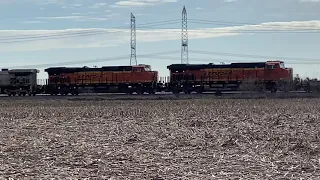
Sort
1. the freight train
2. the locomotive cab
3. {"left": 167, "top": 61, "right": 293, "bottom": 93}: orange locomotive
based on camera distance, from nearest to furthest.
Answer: the locomotive cab, {"left": 167, "top": 61, "right": 293, "bottom": 93}: orange locomotive, the freight train

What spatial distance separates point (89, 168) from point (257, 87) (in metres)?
53.5

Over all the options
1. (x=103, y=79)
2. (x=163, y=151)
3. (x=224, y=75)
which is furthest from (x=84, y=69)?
(x=163, y=151)

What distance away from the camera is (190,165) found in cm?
1150

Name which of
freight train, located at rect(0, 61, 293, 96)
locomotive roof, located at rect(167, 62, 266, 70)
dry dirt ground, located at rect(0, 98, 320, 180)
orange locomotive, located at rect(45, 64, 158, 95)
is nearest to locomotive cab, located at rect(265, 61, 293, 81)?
freight train, located at rect(0, 61, 293, 96)

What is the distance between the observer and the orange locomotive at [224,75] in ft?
214

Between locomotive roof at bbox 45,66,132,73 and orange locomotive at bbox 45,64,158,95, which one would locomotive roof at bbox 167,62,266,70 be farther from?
locomotive roof at bbox 45,66,132,73

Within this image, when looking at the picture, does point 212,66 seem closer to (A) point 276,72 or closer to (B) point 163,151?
(A) point 276,72

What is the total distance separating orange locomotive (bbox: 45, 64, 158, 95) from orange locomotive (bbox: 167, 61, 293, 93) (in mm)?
3021

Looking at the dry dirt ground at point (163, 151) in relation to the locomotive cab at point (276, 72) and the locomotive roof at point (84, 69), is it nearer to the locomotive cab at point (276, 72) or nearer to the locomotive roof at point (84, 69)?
the locomotive cab at point (276, 72)

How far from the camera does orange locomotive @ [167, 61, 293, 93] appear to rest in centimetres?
6512

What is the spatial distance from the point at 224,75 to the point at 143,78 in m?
9.55

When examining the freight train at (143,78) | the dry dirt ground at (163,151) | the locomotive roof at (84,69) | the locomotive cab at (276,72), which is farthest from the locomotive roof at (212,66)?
the dry dirt ground at (163,151)

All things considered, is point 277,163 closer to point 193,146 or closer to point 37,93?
point 193,146

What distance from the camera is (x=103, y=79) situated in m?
68.4
